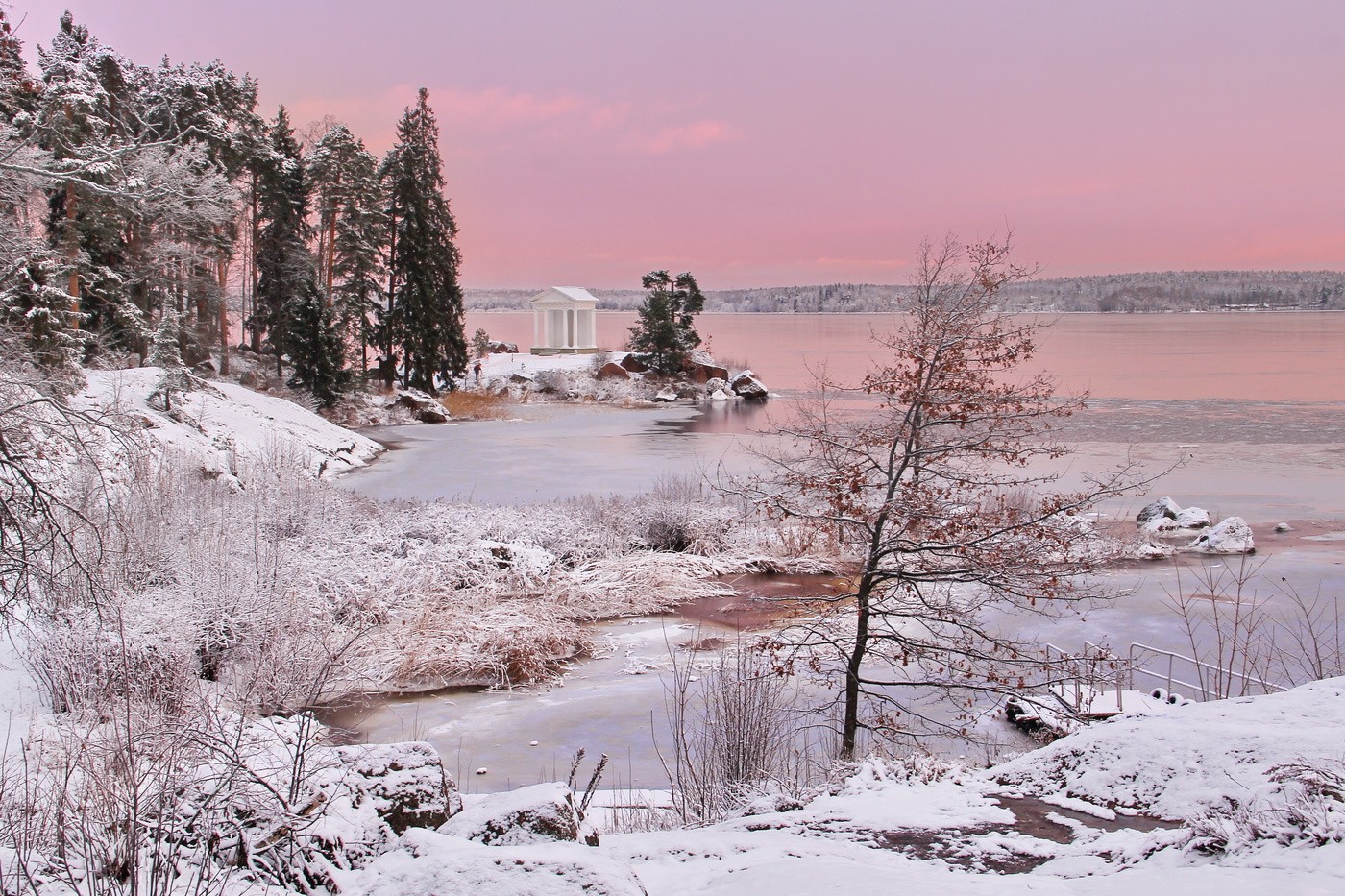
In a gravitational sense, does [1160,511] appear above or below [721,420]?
below

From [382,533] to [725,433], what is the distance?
830 inches

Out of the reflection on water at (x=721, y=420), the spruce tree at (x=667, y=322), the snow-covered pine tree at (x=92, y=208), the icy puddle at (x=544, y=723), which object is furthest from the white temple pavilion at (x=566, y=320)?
the icy puddle at (x=544, y=723)

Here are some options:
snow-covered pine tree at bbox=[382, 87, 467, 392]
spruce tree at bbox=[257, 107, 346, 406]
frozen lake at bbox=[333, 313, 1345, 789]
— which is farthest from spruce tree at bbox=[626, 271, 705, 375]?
spruce tree at bbox=[257, 107, 346, 406]

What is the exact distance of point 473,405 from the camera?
43.6 m

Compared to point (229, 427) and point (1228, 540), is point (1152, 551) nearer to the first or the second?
point (1228, 540)

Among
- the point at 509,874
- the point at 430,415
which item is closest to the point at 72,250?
the point at 430,415

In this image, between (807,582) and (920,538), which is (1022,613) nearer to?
(807,582)

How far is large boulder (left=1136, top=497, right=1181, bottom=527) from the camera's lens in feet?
64.1

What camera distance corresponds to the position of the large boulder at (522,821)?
4.03m

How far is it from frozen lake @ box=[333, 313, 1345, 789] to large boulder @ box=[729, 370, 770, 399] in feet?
7.87

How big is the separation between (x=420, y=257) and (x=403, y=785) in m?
40.1

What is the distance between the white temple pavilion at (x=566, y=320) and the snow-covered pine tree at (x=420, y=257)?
18341 mm

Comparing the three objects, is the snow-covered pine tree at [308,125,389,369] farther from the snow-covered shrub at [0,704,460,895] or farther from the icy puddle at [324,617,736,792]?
the snow-covered shrub at [0,704,460,895]

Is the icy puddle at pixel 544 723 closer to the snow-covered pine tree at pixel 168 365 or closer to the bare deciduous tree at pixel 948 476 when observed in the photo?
the bare deciduous tree at pixel 948 476
